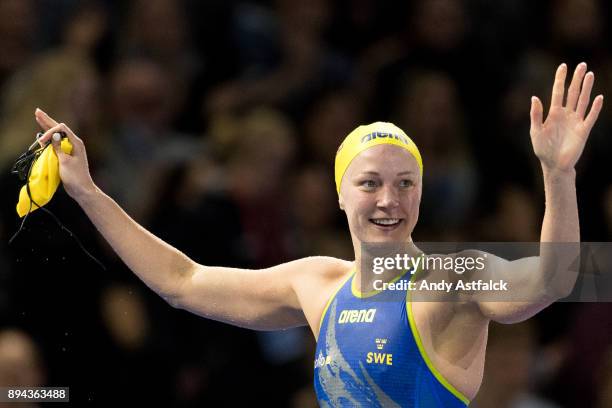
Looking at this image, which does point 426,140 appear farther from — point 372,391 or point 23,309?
point 372,391

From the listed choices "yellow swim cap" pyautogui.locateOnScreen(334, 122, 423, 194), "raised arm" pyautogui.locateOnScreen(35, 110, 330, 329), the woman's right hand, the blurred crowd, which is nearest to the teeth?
"yellow swim cap" pyautogui.locateOnScreen(334, 122, 423, 194)

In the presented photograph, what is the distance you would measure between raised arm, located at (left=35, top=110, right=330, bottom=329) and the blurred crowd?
4.44ft

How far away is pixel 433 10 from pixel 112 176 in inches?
108

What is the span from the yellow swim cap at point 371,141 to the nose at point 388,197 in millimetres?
208

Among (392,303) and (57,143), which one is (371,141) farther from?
(57,143)

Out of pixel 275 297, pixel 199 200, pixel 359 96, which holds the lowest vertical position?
pixel 275 297

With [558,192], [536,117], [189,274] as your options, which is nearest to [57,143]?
[189,274]

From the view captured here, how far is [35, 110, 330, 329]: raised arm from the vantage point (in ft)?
21.1

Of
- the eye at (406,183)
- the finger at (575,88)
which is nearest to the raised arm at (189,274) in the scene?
the eye at (406,183)

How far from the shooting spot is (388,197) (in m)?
5.87

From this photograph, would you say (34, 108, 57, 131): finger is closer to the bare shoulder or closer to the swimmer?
the swimmer

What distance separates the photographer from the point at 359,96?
10430 mm

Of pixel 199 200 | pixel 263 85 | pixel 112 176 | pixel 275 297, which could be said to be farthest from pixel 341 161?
pixel 263 85

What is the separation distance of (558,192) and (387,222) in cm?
91
